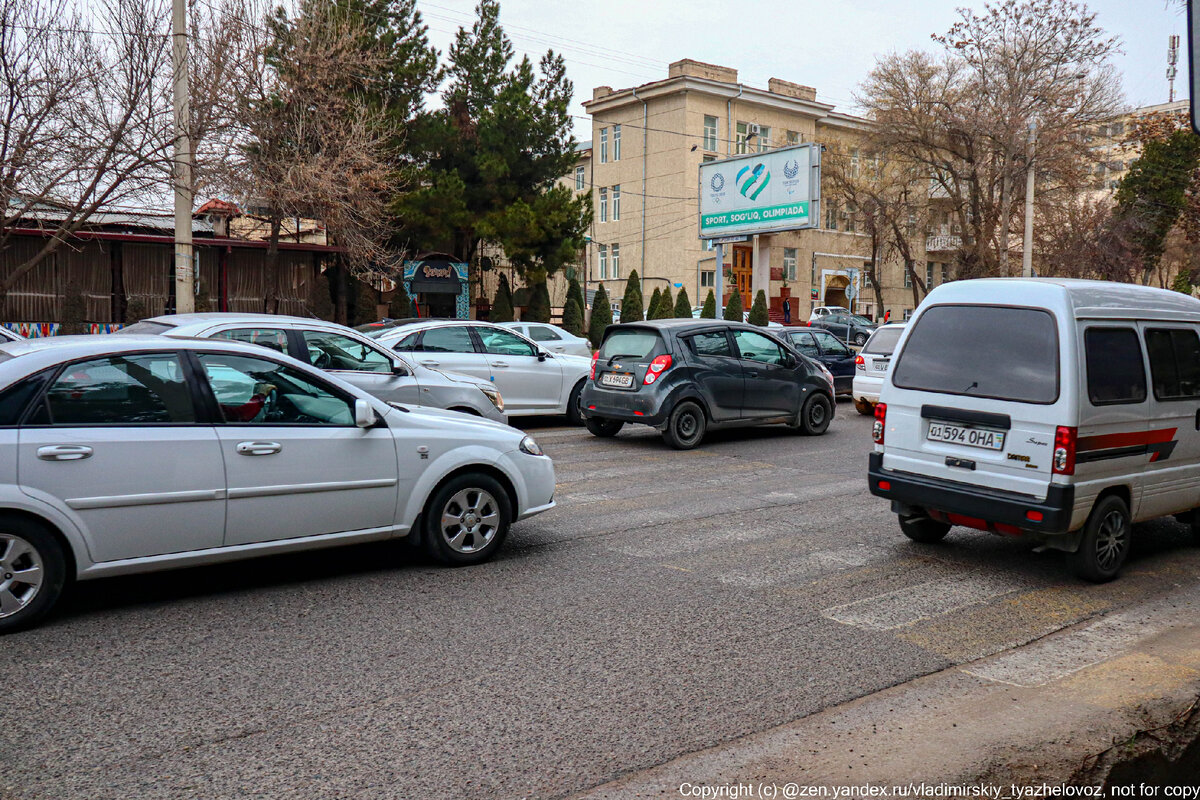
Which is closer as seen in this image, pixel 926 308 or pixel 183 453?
pixel 183 453

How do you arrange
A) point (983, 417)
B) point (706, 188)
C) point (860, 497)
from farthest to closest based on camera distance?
point (706, 188) → point (860, 497) → point (983, 417)

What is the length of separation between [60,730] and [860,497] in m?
7.49

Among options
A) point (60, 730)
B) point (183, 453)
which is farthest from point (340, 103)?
point (60, 730)

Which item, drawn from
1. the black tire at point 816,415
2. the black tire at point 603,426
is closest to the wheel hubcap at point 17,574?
the black tire at point 603,426

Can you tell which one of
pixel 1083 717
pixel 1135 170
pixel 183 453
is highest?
pixel 1135 170

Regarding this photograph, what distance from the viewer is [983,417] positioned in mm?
6660

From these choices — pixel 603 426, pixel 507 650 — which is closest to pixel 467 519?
pixel 507 650

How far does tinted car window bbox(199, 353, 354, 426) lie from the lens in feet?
19.2

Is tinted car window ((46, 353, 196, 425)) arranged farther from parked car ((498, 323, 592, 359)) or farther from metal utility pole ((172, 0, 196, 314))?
parked car ((498, 323, 592, 359))

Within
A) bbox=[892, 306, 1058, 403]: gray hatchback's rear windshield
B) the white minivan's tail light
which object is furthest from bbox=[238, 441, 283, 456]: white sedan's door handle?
the white minivan's tail light

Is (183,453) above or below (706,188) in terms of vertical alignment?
below

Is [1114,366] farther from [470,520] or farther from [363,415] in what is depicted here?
[363,415]

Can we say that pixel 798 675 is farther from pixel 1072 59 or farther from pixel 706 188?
pixel 1072 59

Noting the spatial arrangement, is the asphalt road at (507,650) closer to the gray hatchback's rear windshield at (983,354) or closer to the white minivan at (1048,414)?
the white minivan at (1048,414)
